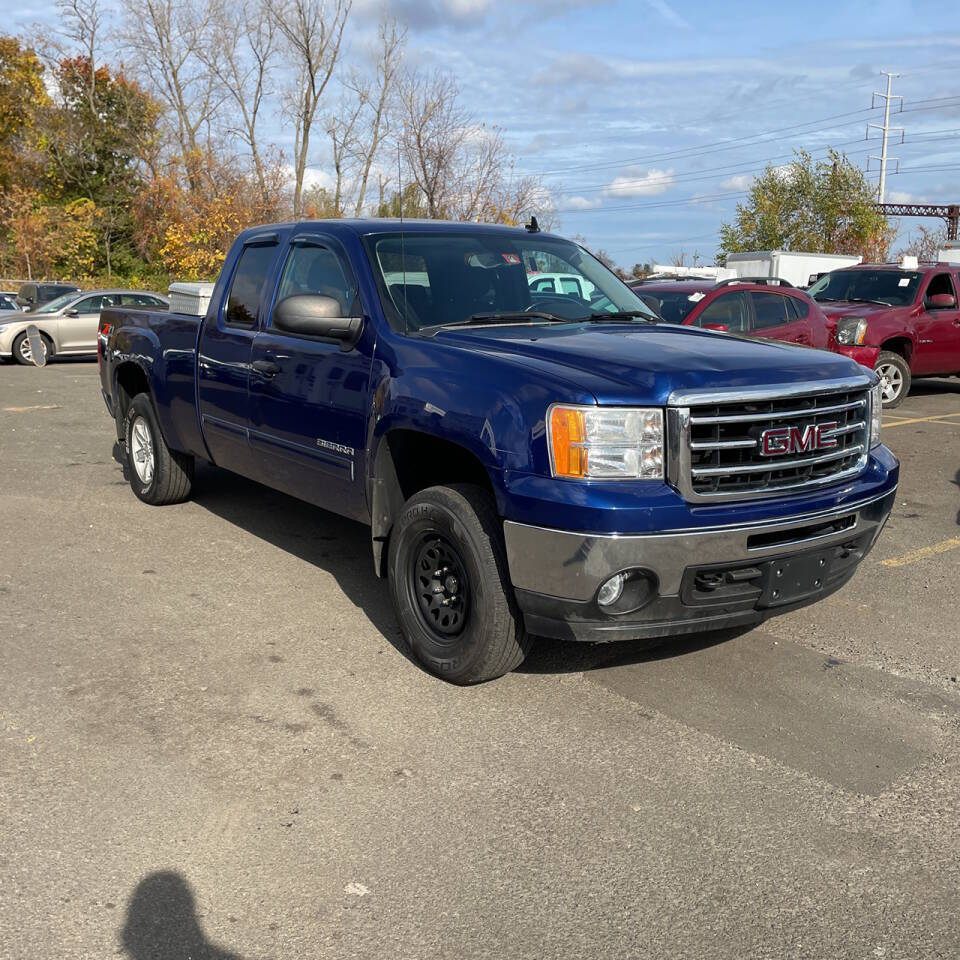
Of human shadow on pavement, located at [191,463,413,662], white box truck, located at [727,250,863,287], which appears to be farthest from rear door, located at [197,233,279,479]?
white box truck, located at [727,250,863,287]

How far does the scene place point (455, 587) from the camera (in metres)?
4.37

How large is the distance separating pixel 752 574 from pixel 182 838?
2.20 metres

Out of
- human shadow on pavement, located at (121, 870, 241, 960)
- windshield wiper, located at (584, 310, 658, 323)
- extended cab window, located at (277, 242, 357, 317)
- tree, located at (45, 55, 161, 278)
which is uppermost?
tree, located at (45, 55, 161, 278)

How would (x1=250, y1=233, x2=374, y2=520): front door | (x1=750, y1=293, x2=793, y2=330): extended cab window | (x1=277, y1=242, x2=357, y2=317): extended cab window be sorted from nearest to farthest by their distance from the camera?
1. (x1=250, y1=233, x2=374, y2=520): front door
2. (x1=277, y1=242, x2=357, y2=317): extended cab window
3. (x1=750, y1=293, x2=793, y2=330): extended cab window

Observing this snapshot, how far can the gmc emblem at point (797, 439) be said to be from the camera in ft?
13.2

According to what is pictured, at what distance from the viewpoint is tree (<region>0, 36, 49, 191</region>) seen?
4403 cm

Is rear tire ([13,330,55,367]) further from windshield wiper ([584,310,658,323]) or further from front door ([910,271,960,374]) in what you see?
windshield wiper ([584,310,658,323])

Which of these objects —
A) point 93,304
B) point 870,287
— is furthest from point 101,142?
point 870,287

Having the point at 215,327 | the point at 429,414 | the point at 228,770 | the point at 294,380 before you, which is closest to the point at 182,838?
the point at 228,770

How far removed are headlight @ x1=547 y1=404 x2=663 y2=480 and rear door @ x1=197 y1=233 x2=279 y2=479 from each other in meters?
2.51

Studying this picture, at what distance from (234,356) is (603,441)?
9.33ft

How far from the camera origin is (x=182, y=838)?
325 centimetres

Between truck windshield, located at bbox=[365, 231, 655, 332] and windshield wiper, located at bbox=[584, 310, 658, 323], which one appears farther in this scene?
windshield wiper, located at bbox=[584, 310, 658, 323]

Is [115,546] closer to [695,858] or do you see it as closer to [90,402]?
[695,858]
